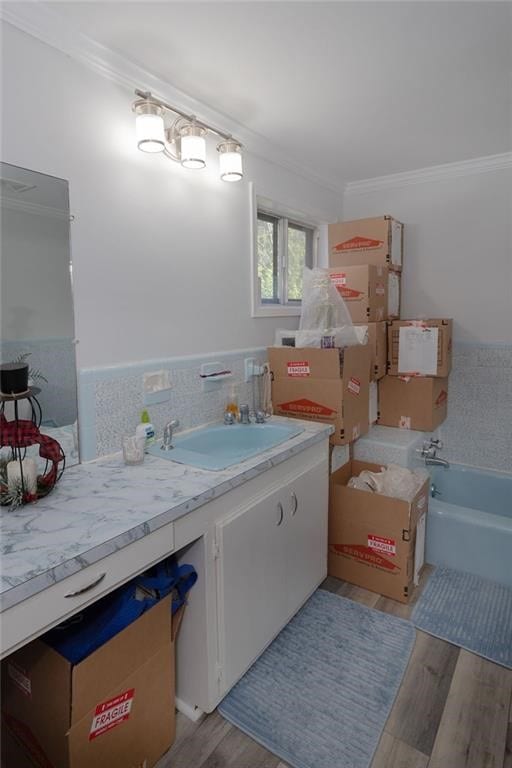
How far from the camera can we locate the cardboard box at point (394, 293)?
2.86 m

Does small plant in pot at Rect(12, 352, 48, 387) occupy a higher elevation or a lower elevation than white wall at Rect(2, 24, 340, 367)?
lower

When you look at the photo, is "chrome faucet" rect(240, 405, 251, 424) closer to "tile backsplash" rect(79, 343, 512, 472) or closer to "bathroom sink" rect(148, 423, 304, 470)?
"bathroom sink" rect(148, 423, 304, 470)

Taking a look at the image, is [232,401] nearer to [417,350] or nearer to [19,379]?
[19,379]

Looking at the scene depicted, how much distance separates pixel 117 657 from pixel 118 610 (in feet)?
0.37

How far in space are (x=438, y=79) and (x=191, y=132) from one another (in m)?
1.06

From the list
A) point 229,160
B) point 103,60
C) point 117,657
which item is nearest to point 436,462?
point 229,160

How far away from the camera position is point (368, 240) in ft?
9.17

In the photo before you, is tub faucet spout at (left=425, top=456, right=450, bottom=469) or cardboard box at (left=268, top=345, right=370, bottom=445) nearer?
cardboard box at (left=268, top=345, right=370, bottom=445)

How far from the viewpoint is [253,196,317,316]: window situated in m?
2.64

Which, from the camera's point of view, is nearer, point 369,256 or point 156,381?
point 156,381

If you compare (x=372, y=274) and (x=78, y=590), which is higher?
(x=372, y=274)

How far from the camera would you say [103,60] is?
1.54 meters

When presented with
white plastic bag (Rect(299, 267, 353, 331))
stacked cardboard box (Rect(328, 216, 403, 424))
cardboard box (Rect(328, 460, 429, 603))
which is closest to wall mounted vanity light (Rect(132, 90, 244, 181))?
white plastic bag (Rect(299, 267, 353, 331))

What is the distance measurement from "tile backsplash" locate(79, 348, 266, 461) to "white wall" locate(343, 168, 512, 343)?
1.66 meters
